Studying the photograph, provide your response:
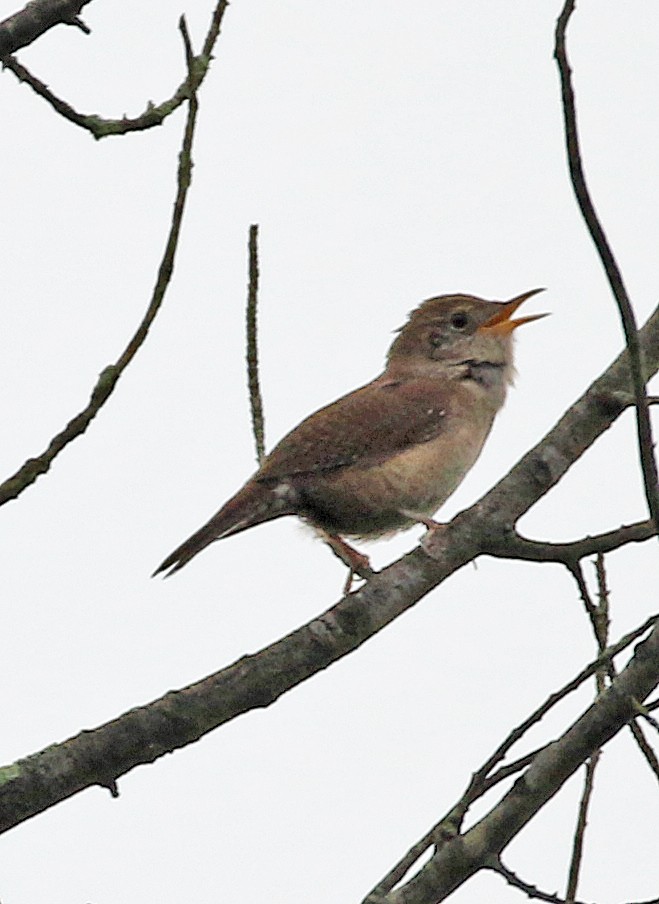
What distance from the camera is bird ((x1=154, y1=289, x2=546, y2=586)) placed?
17.4ft

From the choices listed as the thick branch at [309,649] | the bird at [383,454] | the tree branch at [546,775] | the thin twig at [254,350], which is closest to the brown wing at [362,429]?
the bird at [383,454]

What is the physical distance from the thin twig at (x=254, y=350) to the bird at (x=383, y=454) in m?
0.77

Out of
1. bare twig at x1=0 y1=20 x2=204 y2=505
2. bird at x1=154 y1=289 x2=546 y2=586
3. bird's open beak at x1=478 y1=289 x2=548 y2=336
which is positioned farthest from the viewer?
bird's open beak at x1=478 y1=289 x2=548 y2=336

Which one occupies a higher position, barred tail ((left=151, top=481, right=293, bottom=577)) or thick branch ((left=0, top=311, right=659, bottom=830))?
barred tail ((left=151, top=481, right=293, bottom=577))

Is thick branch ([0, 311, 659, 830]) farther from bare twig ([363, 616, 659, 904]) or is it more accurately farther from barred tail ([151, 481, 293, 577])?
barred tail ([151, 481, 293, 577])

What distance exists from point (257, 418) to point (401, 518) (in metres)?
1.45

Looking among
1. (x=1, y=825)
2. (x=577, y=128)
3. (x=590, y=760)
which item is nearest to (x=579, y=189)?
(x=577, y=128)

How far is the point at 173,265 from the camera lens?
288cm

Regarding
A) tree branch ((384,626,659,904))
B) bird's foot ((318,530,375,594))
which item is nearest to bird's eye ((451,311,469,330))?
bird's foot ((318,530,375,594))

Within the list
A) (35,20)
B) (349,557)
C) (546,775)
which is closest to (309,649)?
(546,775)

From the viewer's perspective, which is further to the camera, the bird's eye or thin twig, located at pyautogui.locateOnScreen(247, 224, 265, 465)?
the bird's eye

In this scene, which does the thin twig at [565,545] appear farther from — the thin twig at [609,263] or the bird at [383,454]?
the bird at [383,454]

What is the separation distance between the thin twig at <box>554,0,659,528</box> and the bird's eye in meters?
3.84

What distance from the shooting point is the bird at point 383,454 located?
209 inches
